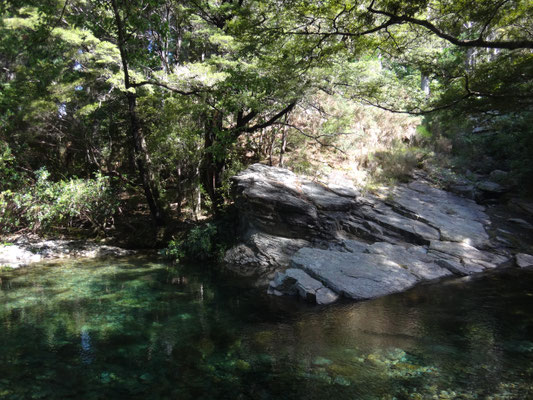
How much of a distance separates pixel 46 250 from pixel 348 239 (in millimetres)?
8691

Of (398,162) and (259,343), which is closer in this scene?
(259,343)

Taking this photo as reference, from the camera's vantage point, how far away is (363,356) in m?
4.31

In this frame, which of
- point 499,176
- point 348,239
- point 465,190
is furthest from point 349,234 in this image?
point 499,176

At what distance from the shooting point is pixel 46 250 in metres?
10.5

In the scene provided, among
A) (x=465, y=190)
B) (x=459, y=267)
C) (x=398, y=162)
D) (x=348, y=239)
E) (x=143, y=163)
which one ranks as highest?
(x=398, y=162)

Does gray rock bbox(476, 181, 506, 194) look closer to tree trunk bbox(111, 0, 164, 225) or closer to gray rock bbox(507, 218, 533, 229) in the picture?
gray rock bbox(507, 218, 533, 229)

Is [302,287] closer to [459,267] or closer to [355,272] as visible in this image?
[355,272]

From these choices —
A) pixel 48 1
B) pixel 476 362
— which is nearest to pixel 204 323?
pixel 476 362

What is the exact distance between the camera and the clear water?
3629 millimetres

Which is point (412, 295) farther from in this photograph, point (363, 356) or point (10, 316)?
point (10, 316)

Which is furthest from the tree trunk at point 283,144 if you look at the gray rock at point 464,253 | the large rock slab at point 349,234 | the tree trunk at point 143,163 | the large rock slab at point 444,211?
the gray rock at point 464,253

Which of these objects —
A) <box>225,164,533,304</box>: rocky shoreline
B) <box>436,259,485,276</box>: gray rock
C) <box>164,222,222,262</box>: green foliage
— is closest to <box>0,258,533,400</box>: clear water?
<box>436,259,485,276</box>: gray rock

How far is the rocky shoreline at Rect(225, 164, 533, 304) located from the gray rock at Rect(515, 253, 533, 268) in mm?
24

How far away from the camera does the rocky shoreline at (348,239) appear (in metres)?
7.30
